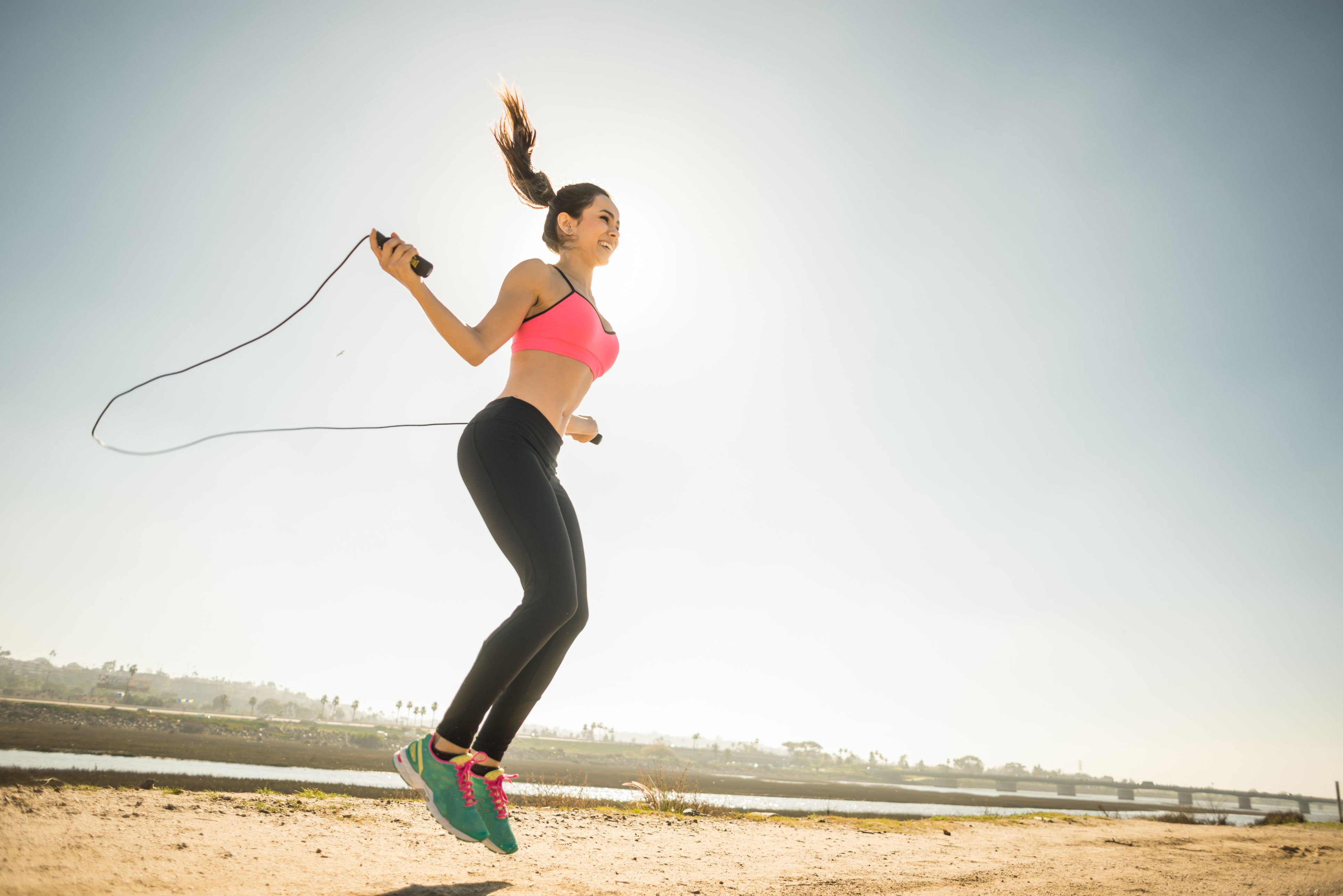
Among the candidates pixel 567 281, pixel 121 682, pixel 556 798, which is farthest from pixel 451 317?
pixel 121 682

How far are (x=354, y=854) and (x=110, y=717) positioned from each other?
8913 centimetres

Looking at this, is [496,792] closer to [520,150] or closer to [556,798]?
[520,150]

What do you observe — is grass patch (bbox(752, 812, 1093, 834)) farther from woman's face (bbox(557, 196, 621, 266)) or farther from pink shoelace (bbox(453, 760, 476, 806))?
woman's face (bbox(557, 196, 621, 266))

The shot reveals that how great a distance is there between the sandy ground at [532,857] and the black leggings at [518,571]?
549mm

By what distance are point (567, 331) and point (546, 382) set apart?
9.3 inches

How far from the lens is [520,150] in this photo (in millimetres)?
3258

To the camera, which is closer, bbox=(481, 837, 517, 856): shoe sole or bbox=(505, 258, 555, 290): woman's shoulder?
bbox=(481, 837, 517, 856): shoe sole

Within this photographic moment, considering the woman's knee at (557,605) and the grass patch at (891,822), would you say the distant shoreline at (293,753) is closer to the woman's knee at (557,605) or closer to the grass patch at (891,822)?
the grass patch at (891,822)

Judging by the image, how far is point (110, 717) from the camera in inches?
2564

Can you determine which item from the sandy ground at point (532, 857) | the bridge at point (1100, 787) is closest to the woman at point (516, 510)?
the sandy ground at point (532, 857)

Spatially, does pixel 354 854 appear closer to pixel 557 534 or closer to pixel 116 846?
pixel 116 846

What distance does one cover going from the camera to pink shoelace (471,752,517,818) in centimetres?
216

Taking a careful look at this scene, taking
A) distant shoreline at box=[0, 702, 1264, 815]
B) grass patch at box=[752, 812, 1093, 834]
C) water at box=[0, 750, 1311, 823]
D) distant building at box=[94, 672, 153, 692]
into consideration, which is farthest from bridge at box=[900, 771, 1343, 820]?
distant building at box=[94, 672, 153, 692]

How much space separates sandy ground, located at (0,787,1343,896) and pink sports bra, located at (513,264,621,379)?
193cm
